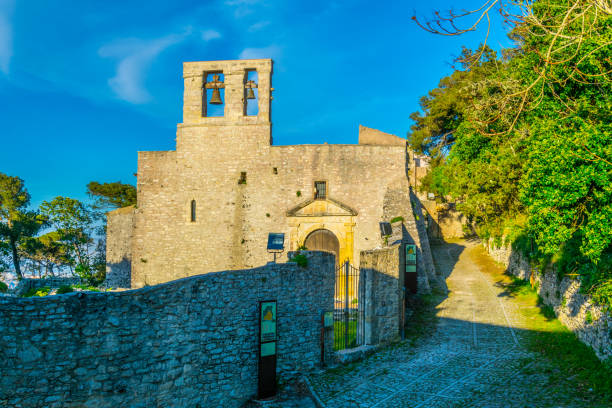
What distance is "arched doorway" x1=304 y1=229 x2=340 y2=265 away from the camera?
1967cm

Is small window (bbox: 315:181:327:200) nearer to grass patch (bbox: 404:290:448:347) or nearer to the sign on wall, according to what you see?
grass patch (bbox: 404:290:448:347)

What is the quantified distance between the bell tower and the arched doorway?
479 cm

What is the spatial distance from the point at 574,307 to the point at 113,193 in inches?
1425

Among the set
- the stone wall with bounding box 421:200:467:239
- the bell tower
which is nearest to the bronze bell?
the bell tower

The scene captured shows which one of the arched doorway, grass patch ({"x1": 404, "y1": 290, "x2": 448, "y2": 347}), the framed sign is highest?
the arched doorway

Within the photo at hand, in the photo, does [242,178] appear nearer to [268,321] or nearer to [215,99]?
[215,99]

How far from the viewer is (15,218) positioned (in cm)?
3319

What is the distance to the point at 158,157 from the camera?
2111 cm

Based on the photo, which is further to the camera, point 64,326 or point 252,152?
point 252,152

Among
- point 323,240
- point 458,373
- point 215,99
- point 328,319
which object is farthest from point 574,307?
point 215,99

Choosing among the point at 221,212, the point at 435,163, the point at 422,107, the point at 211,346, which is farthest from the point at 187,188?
the point at 422,107

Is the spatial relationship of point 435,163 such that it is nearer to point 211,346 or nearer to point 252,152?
point 252,152

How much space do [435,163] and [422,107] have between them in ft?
19.7

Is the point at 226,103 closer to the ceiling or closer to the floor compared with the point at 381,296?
closer to the ceiling
